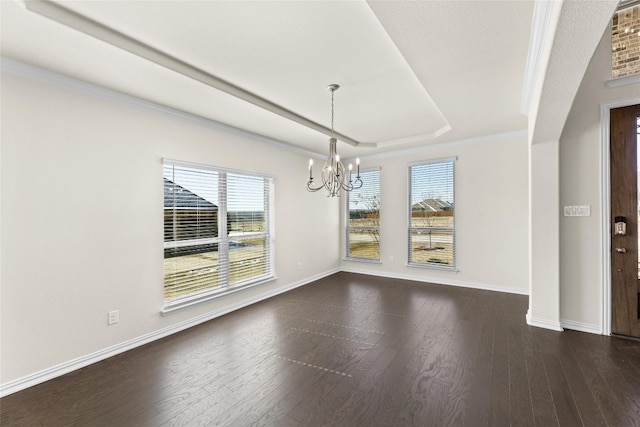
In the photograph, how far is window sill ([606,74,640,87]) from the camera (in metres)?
2.94

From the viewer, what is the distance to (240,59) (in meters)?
2.42

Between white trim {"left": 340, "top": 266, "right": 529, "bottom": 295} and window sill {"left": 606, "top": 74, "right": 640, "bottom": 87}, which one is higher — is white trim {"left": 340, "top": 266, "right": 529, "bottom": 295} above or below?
below

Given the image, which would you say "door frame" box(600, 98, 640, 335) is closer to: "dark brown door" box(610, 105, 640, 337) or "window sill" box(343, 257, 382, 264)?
"dark brown door" box(610, 105, 640, 337)

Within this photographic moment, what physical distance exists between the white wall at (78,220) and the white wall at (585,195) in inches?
173

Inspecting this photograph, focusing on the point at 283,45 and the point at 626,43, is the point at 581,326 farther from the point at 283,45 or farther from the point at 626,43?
the point at 283,45

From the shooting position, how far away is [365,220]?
20.8 ft

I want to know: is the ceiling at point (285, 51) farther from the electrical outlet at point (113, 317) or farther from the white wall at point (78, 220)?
the electrical outlet at point (113, 317)

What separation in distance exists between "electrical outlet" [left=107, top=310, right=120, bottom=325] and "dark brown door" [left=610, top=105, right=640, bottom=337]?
5192 mm

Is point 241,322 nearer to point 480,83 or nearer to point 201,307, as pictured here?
point 201,307

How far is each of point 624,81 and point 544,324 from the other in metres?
2.75

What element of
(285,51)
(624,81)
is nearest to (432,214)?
(624,81)

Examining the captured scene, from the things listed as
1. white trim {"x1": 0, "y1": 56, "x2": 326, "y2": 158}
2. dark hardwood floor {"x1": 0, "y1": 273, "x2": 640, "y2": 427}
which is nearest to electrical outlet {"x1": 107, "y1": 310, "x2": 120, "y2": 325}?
dark hardwood floor {"x1": 0, "y1": 273, "x2": 640, "y2": 427}

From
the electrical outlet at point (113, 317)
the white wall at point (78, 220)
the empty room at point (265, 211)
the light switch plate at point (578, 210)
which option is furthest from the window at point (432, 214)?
the electrical outlet at point (113, 317)

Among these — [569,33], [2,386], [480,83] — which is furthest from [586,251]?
[2,386]
